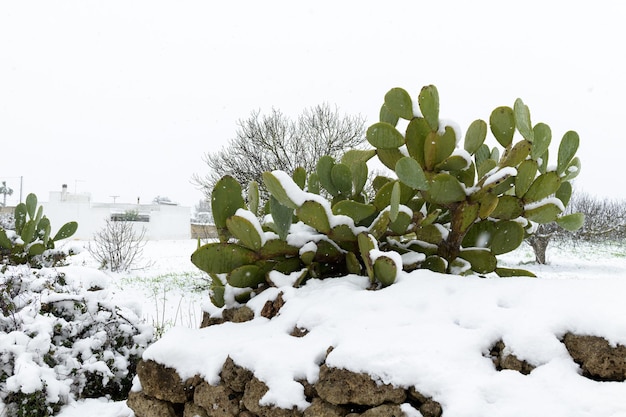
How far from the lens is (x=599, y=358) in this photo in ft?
3.62

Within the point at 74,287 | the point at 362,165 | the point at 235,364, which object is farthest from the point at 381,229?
the point at 74,287

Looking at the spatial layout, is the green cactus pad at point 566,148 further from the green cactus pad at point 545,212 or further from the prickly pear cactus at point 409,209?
the green cactus pad at point 545,212

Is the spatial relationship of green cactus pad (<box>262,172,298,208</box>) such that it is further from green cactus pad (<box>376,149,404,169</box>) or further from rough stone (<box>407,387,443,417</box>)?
rough stone (<box>407,387,443,417</box>)

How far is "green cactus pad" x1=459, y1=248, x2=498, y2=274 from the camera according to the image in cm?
204

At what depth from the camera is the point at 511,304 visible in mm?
1377

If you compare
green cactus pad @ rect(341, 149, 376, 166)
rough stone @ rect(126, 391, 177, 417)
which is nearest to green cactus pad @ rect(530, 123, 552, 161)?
green cactus pad @ rect(341, 149, 376, 166)

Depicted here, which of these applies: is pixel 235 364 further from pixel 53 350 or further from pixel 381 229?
pixel 53 350

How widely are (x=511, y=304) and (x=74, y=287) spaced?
3.03 meters

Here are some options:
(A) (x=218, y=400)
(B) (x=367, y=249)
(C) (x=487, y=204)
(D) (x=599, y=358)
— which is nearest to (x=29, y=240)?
(A) (x=218, y=400)

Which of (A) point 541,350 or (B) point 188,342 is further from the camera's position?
(B) point 188,342

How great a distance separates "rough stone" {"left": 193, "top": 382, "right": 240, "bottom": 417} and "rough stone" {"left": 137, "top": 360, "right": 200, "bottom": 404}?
0.07 meters

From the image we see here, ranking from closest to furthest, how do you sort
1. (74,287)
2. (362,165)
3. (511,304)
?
(511,304), (362,165), (74,287)

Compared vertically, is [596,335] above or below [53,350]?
above

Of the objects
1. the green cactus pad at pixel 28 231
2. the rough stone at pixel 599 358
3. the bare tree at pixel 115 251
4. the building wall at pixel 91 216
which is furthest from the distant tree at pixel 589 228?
the building wall at pixel 91 216
